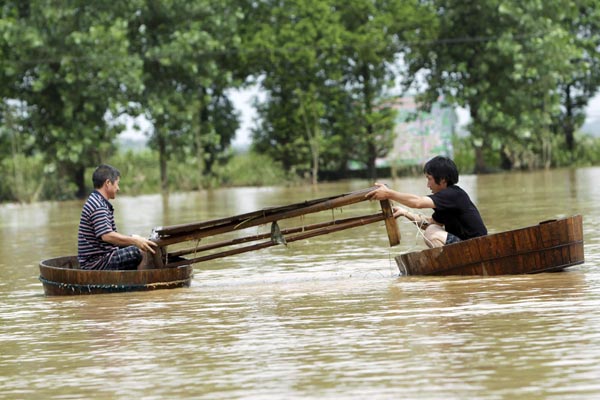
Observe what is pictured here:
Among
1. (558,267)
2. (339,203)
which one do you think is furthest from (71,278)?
(558,267)

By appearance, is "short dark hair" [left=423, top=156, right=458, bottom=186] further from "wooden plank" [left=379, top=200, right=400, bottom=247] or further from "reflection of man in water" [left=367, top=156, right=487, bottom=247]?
"wooden plank" [left=379, top=200, right=400, bottom=247]

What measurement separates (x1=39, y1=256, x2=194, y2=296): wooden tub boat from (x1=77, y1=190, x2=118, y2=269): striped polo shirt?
1.11 feet

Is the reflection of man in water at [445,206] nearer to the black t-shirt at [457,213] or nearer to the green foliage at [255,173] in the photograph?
the black t-shirt at [457,213]

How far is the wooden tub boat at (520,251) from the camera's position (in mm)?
13594

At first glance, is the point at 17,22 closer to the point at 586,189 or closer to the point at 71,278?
the point at 586,189

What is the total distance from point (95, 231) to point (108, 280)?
1.80 feet

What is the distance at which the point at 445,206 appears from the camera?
45.3ft

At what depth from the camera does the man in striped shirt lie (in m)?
14.1

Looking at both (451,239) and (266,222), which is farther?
(266,222)

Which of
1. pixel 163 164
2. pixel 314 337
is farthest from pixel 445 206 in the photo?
pixel 163 164

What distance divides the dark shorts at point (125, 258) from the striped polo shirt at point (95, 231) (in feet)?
0.17

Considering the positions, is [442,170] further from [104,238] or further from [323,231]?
[104,238]

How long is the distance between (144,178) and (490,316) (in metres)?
48.4

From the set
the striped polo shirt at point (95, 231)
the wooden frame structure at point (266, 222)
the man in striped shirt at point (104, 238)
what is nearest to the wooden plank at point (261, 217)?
the wooden frame structure at point (266, 222)
